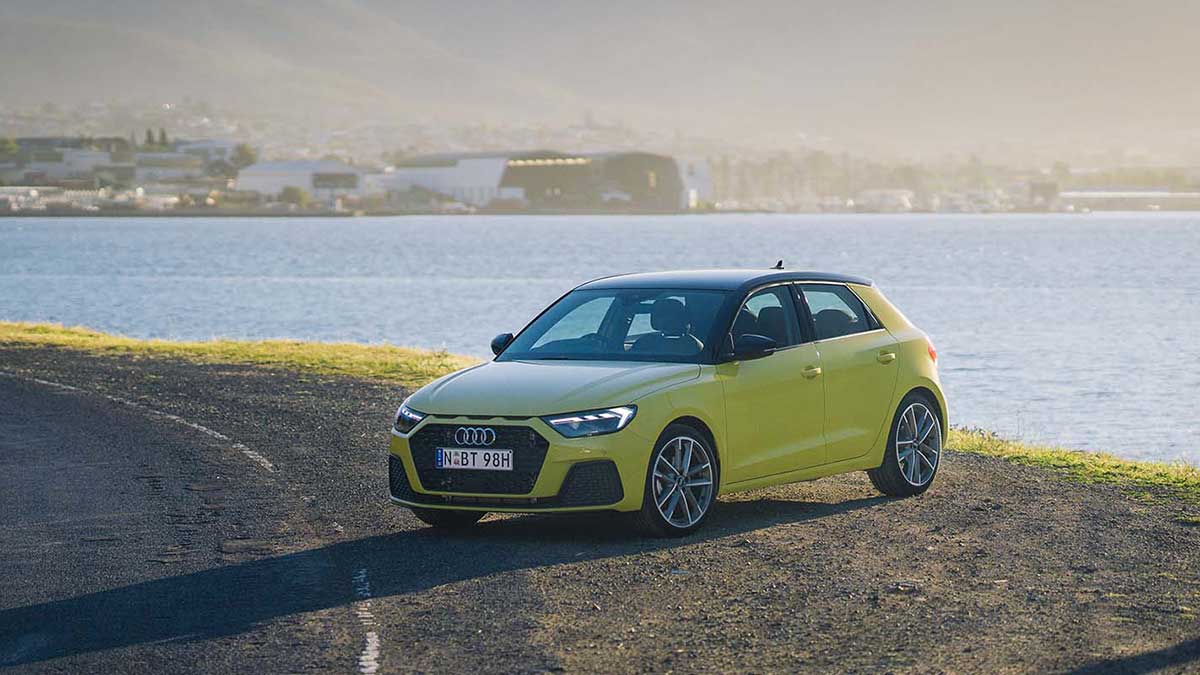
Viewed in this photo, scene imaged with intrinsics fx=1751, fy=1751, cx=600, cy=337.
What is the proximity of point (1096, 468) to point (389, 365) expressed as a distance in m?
13.1

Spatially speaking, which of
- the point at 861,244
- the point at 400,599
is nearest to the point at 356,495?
the point at 400,599

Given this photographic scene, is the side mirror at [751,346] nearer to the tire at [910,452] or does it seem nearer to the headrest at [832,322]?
the headrest at [832,322]

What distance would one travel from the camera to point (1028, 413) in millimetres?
29922

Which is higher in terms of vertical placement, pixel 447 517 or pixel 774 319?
pixel 774 319

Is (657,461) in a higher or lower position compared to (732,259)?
higher

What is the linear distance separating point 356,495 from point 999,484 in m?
4.90

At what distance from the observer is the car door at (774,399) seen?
11203 millimetres

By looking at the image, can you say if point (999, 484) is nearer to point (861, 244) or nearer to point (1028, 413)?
point (1028, 413)

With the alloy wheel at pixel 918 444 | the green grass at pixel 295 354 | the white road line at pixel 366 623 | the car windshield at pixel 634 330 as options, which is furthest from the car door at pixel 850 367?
the green grass at pixel 295 354

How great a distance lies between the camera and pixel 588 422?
1041 centimetres

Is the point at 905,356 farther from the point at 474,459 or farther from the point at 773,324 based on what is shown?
the point at 474,459

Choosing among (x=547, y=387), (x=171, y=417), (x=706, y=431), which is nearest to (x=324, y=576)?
(x=547, y=387)

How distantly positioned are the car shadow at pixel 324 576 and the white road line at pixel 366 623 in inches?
1.8

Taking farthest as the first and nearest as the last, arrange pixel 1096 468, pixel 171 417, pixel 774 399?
pixel 171 417 → pixel 1096 468 → pixel 774 399
